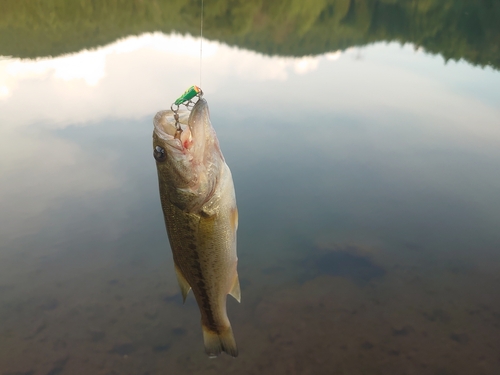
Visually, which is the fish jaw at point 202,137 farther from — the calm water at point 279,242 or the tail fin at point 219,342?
the calm water at point 279,242

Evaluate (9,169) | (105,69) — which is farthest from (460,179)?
(105,69)

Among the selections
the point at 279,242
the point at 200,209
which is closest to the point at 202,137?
the point at 200,209

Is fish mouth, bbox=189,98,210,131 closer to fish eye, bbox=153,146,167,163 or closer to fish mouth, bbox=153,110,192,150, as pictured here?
fish mouth, bbox=153,110,192,150

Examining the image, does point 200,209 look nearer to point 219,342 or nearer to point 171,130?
point 171,130

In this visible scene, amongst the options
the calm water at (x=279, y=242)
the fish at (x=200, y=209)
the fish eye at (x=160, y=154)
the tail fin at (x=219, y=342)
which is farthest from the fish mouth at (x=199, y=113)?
the calm water at (x=279, y=242)

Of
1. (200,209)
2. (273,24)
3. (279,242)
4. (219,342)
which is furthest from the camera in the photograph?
(273,24)

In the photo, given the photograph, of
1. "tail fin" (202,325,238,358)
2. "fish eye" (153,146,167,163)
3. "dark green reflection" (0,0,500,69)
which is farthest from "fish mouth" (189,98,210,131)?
"dark green reflection" (0,0,500,69)
